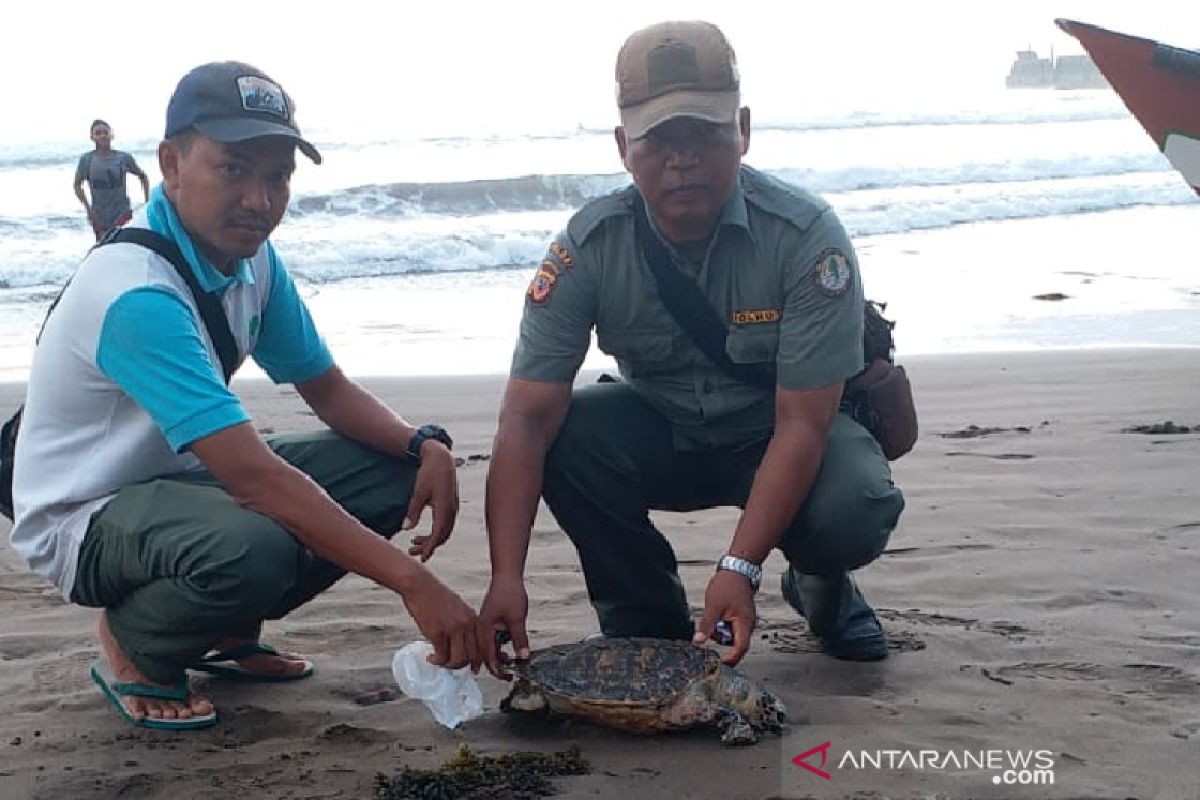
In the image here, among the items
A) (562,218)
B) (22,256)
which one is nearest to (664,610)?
(22,256)

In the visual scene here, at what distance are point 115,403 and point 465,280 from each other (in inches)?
367

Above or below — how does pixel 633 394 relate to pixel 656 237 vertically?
below

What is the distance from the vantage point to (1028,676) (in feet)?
9.98

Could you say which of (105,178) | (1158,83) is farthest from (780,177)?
(1158,83)

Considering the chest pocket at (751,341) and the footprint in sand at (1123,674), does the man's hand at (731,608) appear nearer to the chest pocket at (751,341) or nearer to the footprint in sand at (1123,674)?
the chest pocket at (751,341)

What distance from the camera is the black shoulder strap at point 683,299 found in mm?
3061

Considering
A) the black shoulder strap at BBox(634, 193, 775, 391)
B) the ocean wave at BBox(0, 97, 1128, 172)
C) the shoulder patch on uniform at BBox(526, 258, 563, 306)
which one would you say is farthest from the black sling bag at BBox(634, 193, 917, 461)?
the ocean wave at BBox(0, 97, 1128, 172)

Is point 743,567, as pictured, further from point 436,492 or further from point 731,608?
point 436,492

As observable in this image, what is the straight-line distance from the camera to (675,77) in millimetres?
2875

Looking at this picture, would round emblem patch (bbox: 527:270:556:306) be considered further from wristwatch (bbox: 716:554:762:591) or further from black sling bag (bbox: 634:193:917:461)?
wristwatch (bbox: 716:554:762:591)

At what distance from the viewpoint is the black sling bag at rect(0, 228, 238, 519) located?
8.99 feet

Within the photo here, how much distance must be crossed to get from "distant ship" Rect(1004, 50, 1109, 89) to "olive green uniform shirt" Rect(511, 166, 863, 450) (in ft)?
182

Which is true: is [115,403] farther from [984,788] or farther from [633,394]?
[984,788]

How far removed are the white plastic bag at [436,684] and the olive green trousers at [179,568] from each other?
0.96 feet
